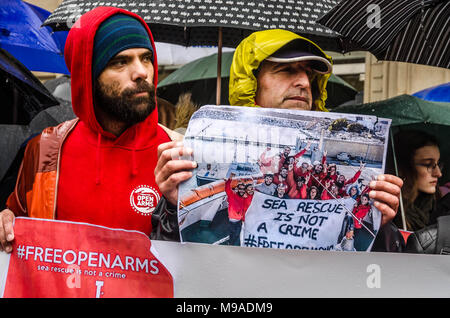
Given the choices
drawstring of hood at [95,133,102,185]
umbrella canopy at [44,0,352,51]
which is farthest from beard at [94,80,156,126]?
umbrella canopy at [44,0,352,51]

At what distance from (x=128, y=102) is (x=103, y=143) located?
0.68 feet

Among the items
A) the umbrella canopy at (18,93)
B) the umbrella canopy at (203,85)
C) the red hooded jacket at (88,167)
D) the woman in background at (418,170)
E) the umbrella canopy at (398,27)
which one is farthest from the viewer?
A: the umbrella canopy at (203,85)

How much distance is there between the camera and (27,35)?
4703 mm

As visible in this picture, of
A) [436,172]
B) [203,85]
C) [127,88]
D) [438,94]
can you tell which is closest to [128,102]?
[127,88]

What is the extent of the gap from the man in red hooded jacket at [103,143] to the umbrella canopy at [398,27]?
1.03 meters

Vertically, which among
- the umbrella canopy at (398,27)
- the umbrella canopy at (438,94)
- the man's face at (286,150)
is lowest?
the man's face at (286,150)

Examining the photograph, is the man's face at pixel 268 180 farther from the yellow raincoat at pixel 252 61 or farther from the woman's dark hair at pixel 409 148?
the woman's dark hair at pixel 409 148

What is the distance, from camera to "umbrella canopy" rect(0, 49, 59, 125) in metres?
3.03

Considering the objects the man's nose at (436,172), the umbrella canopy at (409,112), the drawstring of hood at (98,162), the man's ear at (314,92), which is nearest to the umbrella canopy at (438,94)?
the umbrella canopy at (409,112)

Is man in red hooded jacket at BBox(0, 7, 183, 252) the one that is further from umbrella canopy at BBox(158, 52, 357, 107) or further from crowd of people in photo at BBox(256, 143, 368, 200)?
umbrella canopy at BBox(158, 52, 357, 107)

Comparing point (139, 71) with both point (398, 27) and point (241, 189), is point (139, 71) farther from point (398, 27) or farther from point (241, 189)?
point (398, 27)

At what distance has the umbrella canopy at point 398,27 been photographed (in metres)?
2.84
